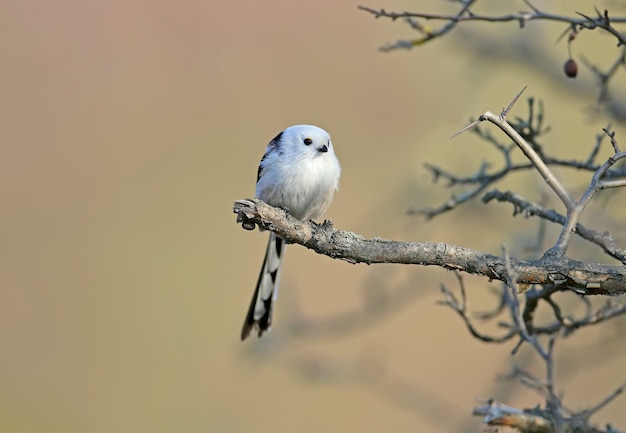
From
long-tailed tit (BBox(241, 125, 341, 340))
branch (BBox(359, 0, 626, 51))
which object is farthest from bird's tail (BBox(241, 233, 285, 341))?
branch (BBox(359, 0, 626, 51))

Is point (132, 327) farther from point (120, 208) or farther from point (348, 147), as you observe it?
point (348, 147)

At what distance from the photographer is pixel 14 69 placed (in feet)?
18.8

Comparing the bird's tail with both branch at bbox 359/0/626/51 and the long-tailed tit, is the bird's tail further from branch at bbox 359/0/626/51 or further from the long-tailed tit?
branch at bbox 359/0/626/51

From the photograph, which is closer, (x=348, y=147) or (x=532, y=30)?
(x=532, y=30)

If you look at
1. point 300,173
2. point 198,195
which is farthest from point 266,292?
point 198,195

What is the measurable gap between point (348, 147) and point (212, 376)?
165cm

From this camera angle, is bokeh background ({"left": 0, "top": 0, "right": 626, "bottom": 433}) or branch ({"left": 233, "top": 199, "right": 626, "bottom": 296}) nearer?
branch ({"left": 233, "top": 199, "right": 626, "bottom": 296})

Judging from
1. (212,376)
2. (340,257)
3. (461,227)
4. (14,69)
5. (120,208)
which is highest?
(14,69)

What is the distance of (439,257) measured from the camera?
1607 mm


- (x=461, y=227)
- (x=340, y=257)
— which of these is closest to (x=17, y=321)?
(x=461, y=227)

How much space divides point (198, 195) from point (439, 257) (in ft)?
12.1

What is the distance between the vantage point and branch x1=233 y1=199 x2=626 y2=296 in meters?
1.54

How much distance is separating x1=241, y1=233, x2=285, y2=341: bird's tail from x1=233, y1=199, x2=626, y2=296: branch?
4.24 feet

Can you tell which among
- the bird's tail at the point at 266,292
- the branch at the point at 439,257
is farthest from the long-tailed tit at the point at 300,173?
the branch at the point at 439,257
